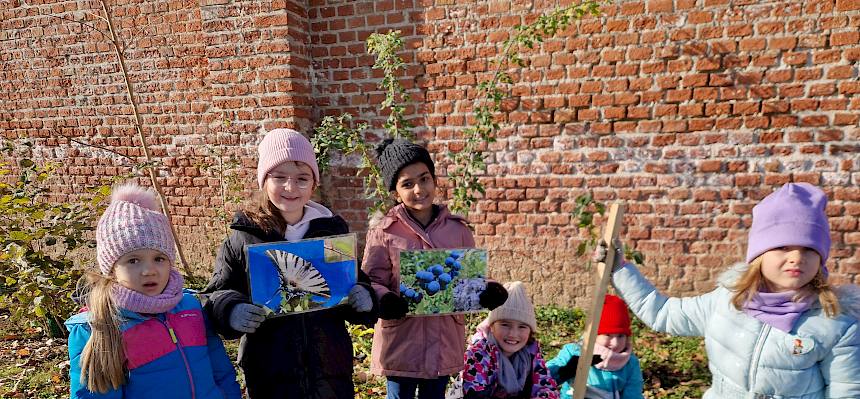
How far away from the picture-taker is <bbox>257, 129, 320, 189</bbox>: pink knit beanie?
7.07 ft

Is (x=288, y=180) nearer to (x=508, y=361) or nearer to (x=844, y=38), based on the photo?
(x=508, y=361)

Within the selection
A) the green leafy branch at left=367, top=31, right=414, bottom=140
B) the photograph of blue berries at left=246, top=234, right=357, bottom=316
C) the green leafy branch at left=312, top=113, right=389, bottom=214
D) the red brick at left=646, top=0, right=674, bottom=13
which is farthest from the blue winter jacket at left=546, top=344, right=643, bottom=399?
the red brick at left=646, top=0, right=674, bottom=13

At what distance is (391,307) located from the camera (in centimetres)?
222

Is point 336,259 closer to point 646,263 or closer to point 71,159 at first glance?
point 646,263

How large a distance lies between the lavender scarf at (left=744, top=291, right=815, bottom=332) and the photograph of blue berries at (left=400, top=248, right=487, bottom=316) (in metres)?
1.06

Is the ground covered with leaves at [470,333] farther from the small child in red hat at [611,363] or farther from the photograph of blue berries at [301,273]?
the photograph of blue berries at [301,273]

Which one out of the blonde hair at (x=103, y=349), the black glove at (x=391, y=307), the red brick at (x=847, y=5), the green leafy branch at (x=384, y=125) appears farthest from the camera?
the green leafy branch at (x=384, y=125)

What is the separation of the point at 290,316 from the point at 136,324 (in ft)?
1.81

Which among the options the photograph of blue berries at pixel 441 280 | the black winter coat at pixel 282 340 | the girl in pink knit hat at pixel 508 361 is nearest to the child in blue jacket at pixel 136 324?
the black winter coat at pixel 282 340

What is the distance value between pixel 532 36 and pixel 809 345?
2.72 meters

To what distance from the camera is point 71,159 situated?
222 inches

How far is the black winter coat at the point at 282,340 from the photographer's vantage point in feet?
6.84

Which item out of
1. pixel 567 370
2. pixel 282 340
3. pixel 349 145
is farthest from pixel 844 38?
pixel 282 340

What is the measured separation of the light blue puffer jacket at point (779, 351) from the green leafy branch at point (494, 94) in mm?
1978
